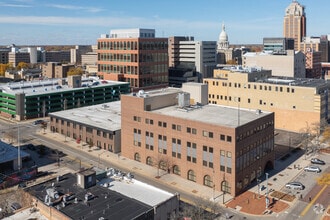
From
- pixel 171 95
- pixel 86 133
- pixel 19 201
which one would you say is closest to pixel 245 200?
pixel 171 95

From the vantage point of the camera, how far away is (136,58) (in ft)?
495

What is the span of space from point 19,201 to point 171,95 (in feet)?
141

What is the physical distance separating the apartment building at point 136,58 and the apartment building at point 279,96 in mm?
32971

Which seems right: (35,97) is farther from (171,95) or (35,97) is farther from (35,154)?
(171,95)

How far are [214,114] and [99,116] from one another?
39.9 m

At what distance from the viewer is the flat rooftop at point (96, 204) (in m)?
42.8

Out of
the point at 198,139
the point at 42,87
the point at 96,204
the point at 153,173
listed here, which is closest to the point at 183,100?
the point at 198,139

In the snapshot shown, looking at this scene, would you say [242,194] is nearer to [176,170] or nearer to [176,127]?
[176,170]

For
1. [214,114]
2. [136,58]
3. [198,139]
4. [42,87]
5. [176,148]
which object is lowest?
[176,148]

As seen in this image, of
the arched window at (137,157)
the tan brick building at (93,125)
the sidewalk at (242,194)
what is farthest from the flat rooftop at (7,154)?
the arched window at (137,157)

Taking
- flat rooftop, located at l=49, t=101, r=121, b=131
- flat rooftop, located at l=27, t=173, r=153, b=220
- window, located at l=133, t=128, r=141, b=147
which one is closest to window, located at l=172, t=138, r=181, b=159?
window, located at l=133, t=128, r=141, b=147

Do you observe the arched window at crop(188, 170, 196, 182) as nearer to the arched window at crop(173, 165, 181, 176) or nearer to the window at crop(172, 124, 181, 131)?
the arched window at crop(173, 165, 181, 176)

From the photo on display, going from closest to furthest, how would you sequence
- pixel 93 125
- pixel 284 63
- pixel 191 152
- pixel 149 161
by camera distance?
pixel 191 152 < pixel 149 161 < pixel 93 125 < pixel 284 63

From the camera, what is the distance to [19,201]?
173 ft
